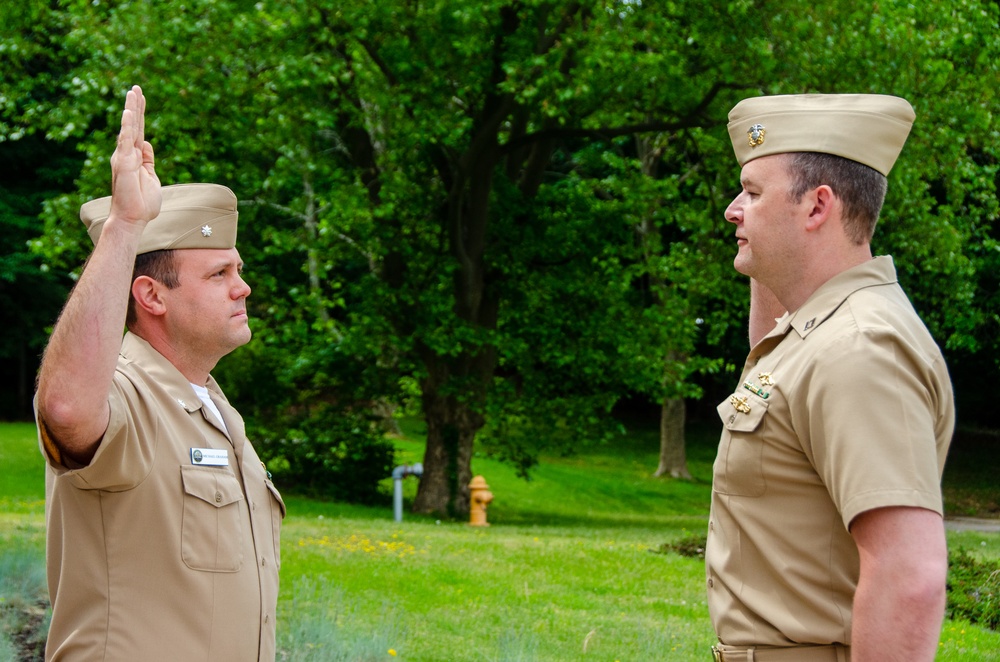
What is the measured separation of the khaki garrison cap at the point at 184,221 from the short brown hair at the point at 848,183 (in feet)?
5.46

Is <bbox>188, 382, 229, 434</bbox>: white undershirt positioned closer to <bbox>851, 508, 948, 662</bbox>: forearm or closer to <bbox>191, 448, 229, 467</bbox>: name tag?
<bbox>191, 448, 229, 467</bbox>: name tag

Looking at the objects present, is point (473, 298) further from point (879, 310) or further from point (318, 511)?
point (879, 310)

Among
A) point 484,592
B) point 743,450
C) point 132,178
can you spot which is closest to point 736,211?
point 743,450

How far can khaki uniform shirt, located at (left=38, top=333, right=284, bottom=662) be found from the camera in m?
2.61

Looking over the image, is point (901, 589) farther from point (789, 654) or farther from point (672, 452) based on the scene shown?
point (672, 452)

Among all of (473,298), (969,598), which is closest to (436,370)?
(473,298)

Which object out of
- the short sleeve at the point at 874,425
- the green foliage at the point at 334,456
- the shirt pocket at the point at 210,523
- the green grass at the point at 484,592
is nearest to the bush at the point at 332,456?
the green foliage at the point at 334,456

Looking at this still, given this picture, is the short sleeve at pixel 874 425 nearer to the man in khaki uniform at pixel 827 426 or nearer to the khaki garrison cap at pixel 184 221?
the man in khaki uniform at pixel 827 426

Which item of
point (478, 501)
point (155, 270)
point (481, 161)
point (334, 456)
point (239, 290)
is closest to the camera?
point (155, 270)

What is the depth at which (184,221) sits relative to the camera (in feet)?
10.5

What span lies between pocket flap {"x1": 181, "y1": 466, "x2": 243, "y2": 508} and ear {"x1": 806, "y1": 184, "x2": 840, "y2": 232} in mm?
1614

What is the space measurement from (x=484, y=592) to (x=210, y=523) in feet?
20.0

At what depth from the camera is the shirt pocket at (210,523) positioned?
9.17 ft

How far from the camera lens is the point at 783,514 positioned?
7.26ft
